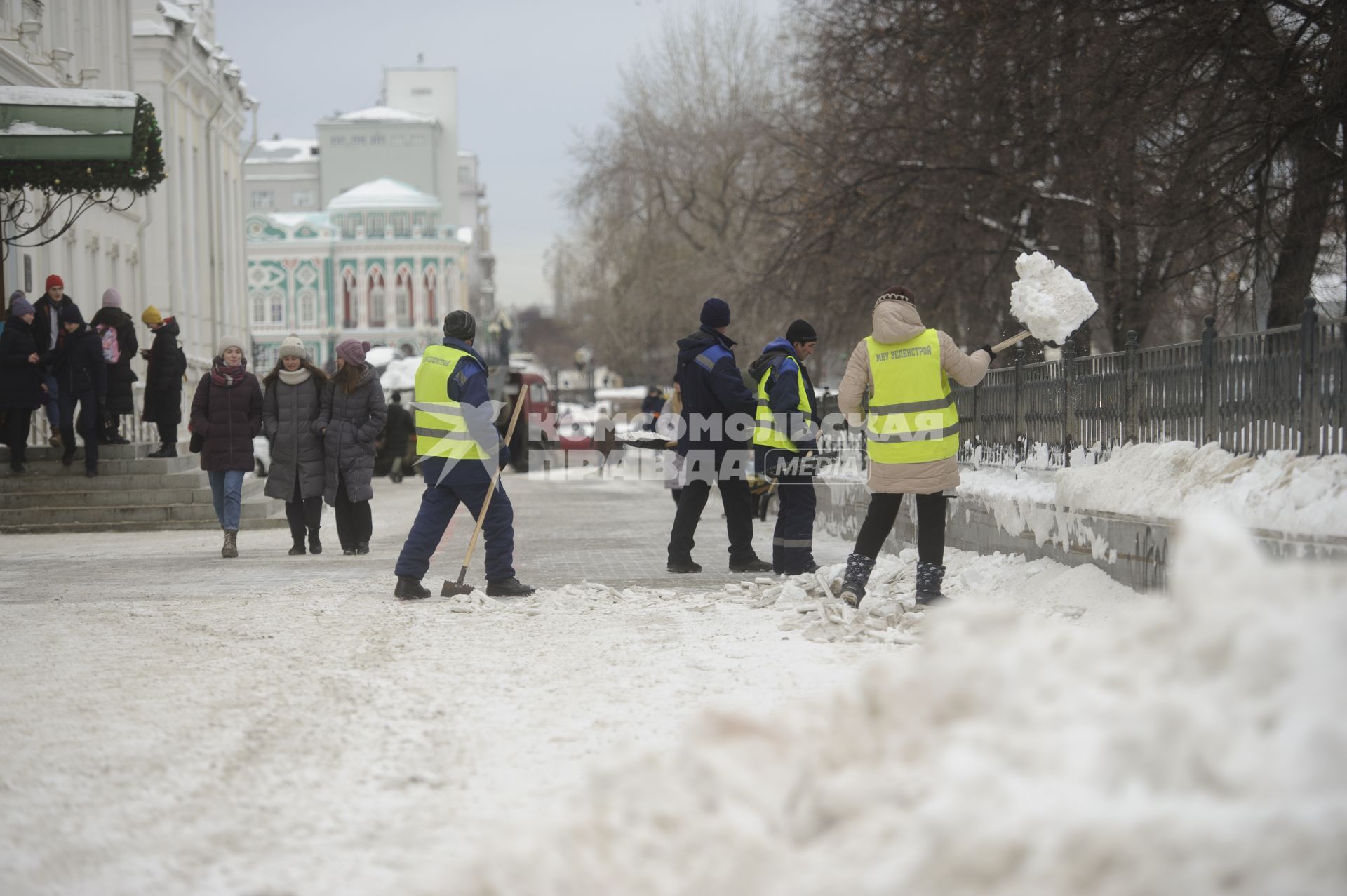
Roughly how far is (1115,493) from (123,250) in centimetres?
2756

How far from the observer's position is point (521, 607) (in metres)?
9.99

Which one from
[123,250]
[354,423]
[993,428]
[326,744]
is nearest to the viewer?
[326,744]

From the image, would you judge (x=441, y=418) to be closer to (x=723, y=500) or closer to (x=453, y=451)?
(x=453, y=451)

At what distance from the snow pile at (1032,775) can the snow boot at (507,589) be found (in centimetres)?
637

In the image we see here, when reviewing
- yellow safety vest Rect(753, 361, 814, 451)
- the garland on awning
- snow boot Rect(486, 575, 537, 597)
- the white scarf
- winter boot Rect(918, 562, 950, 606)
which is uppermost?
the garland on awning

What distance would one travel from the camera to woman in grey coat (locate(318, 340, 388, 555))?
1425 cm

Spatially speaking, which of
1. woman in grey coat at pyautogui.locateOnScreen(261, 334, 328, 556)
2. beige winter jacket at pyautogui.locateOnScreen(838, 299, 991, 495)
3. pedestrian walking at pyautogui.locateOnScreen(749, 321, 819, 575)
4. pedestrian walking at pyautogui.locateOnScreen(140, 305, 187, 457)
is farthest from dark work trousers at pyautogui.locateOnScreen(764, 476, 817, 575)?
pedestrian walking at pyautogui.locateOnScreen(140, 305, 187, 457)

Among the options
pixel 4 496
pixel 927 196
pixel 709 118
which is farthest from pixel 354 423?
pixel 709 118

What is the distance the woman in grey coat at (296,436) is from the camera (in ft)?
46.9

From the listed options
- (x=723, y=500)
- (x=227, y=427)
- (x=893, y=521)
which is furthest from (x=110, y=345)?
(x=893, y=521)

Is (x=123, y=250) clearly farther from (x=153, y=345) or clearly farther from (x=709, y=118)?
(x=709, y=118)

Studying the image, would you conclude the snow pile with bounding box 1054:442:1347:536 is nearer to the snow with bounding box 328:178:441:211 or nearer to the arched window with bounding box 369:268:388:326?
the arched window with bounding box 369:268:388:326

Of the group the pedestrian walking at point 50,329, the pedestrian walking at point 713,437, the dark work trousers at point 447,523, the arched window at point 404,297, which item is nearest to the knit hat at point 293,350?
the pedestrian walking at point 713,437

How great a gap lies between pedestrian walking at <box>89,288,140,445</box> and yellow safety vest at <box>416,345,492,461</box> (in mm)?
9323
